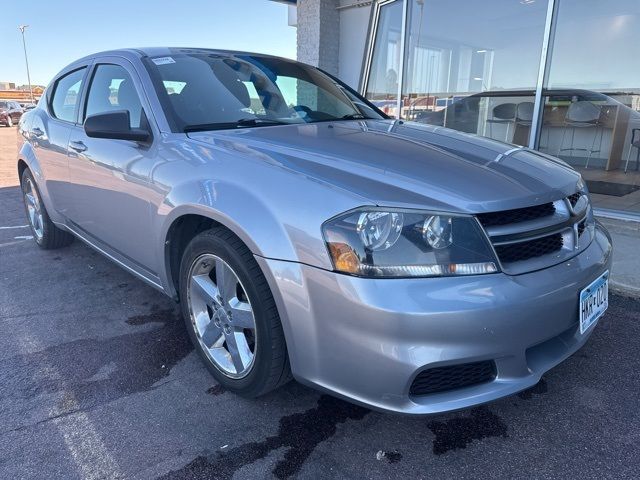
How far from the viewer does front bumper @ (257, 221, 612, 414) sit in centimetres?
151

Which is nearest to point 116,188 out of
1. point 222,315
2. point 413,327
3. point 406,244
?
point 222,315

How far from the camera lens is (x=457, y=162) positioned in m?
1.97

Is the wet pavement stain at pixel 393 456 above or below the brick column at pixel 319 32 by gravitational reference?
below

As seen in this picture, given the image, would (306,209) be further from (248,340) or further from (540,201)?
(540,201)

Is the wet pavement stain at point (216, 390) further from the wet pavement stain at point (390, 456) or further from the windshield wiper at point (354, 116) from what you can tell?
the windshield wiper at point (354, 116)

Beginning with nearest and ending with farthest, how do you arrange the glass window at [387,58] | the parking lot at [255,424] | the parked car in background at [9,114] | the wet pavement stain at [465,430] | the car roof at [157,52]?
the parking lot at [255,424], the wet pavement stain at [465,430], the car roof at [157,52], the glass window at [387,58], the parked car in background at [9,114]

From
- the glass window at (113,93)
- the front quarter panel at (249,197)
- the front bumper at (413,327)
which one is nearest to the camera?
the front bumper at (413,327)

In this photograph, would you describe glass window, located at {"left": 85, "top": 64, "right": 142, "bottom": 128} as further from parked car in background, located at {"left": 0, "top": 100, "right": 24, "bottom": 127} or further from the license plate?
parked car in background, located at {"left": 0, "top": 100, "right": 24, "bottom": 127}

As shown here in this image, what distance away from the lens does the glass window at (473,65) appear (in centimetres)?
720

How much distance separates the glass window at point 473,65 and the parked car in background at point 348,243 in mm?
5515

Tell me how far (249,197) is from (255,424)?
949 mm

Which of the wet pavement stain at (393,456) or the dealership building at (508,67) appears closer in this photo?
the wet pavement stain at (393,456)

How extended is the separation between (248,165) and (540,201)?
114 cm

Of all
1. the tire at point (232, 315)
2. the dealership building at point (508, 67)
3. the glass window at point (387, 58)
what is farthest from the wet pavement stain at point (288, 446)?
the glass window at point (387, 58)
